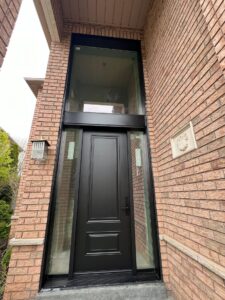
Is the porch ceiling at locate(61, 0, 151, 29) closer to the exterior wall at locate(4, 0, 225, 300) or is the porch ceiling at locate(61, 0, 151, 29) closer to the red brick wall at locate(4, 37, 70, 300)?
the exterior wall at locate(4, 0, 225, 300)

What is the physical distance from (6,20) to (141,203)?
2618mm

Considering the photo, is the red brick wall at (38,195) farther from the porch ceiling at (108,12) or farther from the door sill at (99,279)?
the porch ceiling at (108,12)

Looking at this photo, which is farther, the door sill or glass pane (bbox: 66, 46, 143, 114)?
glass pane (bbox: 66, 46, 143, 114)

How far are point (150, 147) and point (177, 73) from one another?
3.76ft

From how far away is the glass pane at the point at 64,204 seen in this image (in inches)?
82.5

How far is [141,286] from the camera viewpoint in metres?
1.93

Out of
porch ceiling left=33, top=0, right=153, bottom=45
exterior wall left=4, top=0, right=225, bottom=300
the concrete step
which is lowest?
the concrete step

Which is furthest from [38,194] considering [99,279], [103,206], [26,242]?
[99,279]

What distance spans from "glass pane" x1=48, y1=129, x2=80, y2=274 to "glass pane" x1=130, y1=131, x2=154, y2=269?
38.8 inches

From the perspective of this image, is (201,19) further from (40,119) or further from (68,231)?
(68,231)

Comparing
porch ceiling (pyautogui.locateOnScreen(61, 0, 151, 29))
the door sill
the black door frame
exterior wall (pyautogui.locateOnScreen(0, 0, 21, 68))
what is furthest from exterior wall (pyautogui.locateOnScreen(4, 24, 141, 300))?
exterior wall (pyautogui.locateOnScreen(0, 0, 21, 68))

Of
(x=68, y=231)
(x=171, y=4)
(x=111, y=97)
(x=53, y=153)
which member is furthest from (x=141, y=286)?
(x=171, y=4)

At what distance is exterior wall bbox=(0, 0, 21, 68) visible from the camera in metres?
1.19

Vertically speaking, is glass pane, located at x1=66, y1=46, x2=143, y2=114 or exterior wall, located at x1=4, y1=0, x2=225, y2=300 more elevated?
glass pane, located at x1=66, y1=46, x2=143, y2=114
